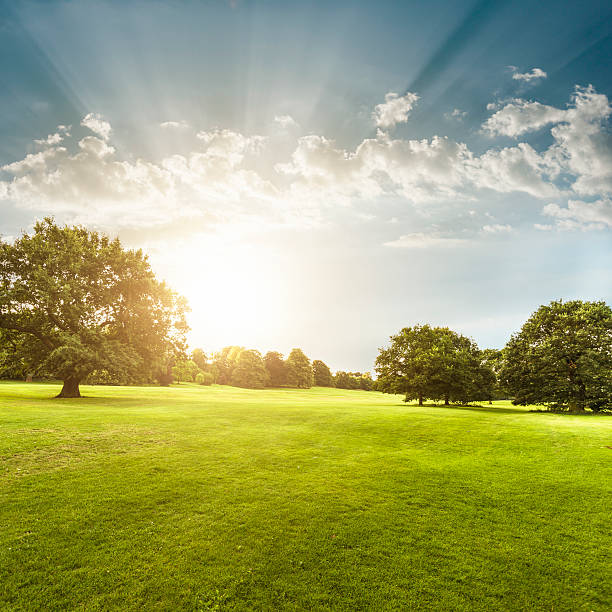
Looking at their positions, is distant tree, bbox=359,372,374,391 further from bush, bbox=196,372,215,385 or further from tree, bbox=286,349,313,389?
bush, bbox=196,372,215,385

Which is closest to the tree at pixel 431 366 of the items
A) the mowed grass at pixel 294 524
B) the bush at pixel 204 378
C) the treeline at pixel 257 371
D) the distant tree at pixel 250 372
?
the mowed grass at pixel 294 524

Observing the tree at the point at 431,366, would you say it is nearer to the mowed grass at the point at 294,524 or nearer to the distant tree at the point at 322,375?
the mowed grass at the point at 294,524

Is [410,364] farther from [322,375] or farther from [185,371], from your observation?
[322,375]

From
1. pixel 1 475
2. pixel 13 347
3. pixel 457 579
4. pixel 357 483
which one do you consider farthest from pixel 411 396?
pixel 13 347

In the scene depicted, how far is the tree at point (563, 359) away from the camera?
34781 mm

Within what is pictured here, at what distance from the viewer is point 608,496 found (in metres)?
10.6

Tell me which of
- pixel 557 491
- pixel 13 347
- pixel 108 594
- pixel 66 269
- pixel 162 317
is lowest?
pixel 108 594

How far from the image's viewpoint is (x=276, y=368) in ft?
367

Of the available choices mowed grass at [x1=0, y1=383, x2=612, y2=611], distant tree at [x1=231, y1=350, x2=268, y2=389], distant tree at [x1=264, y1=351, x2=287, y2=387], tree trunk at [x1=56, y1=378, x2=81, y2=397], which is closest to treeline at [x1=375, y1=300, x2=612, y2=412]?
mowed grass at [x1=0, y1=383, x2=612, y2=611]

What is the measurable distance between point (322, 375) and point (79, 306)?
361ft

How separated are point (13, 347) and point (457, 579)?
40690mm

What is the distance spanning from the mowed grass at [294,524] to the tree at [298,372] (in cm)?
9420

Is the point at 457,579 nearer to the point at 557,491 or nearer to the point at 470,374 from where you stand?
the point at 557,491

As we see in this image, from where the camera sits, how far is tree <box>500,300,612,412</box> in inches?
1369
